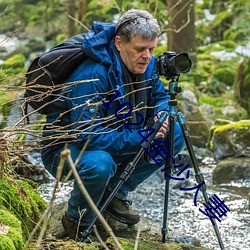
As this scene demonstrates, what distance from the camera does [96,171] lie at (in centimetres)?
334

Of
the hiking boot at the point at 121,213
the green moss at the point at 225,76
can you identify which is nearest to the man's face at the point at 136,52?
the hiking boot at the point at 121,213

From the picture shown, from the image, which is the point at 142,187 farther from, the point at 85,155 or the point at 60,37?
the point at 60,37

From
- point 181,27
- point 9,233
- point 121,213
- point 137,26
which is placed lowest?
point 181,27

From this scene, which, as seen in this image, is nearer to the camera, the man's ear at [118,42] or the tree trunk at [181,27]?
the man's ear at [118,42]

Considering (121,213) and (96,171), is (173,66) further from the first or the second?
(121,213)

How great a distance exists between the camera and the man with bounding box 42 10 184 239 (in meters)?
3.37

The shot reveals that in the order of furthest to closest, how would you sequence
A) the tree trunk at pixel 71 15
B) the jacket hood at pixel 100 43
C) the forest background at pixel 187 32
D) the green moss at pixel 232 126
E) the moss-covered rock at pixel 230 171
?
the tree trunk at pixel 71 15 → the forest background at pixel 187 32 → the green moss at pixel 232 126 → the moss-covered rock at pixel 230 171 → the jacket hood at pixel 100 43

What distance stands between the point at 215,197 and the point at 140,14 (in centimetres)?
261

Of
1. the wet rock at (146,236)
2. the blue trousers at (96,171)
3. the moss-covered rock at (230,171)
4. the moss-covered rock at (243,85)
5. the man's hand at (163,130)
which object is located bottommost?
the moss-covered rock at (243,85)

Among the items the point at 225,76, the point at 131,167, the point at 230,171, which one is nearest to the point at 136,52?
the point at 131,167

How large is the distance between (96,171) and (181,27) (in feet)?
25.1

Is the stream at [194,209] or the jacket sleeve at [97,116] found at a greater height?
the jacket sleeve at [97,116]

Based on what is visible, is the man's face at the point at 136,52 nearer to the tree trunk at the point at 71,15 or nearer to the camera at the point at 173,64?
the camera at the point at 173,64

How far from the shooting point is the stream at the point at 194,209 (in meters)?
4.73
